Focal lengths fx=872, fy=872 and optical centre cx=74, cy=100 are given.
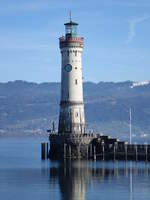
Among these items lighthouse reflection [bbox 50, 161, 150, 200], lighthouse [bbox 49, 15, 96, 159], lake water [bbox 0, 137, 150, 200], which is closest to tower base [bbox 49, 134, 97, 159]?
lighthouse [bbox 49, 15, 96, 159]

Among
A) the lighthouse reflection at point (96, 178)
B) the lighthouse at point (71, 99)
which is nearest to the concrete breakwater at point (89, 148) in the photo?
the lighthouse at point (71, 99)

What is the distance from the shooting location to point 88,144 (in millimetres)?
136875

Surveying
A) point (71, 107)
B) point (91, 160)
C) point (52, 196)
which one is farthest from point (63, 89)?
point (52, 196)

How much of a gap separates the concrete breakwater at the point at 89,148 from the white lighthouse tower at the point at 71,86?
206 centimetres

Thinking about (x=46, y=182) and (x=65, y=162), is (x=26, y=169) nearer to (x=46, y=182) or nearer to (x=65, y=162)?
(x=65, y=162)

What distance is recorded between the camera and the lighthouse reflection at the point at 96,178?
94494 mm

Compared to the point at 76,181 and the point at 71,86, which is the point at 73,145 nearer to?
the point at 71,86

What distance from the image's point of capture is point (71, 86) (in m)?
138

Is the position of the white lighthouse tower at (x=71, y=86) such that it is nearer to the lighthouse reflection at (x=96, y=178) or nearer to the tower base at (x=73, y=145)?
the tower base at (x=73, y=145)

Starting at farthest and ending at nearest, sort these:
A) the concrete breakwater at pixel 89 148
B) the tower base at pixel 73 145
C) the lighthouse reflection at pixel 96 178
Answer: the tower base at pixel 73 145
the concrete breakwater at pixel 89 148
the lighthouse reflection at pixel 96 178

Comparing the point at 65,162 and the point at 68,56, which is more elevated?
the point at 68,56

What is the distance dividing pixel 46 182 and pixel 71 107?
34.3 metres

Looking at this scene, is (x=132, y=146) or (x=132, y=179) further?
(x=132, y=146)

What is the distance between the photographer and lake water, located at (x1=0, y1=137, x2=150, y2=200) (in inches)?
3656
